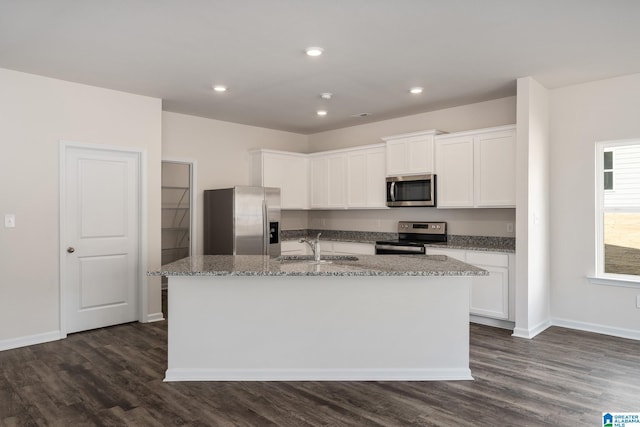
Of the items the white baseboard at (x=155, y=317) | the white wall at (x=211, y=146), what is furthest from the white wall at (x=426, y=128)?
the white baseboard at (x=155, y=317)

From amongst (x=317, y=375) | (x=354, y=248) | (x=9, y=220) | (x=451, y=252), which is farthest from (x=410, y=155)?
(x=9, y=220)

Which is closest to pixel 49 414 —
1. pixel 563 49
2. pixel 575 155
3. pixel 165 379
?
pixel 165 379

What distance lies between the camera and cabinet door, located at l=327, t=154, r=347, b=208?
657 centimetres

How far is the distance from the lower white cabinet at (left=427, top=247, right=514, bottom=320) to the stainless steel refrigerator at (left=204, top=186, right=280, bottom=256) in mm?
2483

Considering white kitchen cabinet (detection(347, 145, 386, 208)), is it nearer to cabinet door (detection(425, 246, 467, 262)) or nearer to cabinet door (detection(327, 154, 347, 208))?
cabinet door (detection(327, 154, 347, 208))

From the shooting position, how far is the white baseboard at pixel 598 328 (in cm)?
436

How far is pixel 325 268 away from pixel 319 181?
3.82 metres

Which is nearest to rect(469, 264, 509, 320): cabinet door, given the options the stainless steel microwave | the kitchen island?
the stainless steel microwave

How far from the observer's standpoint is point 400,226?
20.2ft

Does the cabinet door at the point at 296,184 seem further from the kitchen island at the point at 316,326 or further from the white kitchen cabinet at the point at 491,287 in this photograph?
the kitchen island at the point at 316,326

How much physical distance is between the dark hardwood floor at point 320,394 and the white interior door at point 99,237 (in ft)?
2.57

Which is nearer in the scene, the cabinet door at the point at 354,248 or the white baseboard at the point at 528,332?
the white baseboard at the point at 528,332

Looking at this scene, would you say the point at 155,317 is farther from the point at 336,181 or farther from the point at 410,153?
the point at 410,153

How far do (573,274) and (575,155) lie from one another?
127 cm
